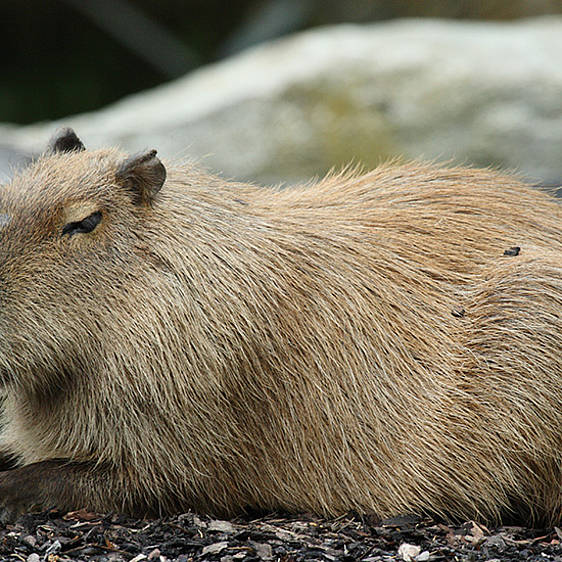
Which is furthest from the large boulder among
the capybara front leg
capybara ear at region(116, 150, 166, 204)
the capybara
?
the capybara front leg

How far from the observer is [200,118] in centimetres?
1060

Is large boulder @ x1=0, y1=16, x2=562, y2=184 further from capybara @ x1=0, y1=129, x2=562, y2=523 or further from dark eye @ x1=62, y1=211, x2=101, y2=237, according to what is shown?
dark eye @ x1=62, y1=211, x2=101, y2=237

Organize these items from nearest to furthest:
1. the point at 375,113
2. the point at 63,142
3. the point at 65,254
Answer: the point at 65,254
the point at 63,142
the point at 375,113

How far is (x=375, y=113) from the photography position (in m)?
10.8

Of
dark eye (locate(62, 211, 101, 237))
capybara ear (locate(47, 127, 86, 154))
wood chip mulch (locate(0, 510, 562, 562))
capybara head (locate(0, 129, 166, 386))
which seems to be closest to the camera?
wood chip mulch (locate(0, 510, 562, 562))

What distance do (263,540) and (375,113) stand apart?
7621mm

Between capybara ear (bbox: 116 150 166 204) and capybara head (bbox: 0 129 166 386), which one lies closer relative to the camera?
capybara head (bbox: 0 129 166 386)

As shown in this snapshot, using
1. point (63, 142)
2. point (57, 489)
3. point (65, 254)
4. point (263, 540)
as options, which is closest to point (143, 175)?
point (65, 254)

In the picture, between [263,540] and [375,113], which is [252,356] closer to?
[263,540]

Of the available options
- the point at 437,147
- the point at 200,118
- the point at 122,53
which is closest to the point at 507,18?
the point at 437,147

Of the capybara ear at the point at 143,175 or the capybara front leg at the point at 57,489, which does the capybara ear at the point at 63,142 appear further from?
the capybara front leg at the point at 57,489

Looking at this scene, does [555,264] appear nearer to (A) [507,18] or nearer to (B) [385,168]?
(B) [385,168]

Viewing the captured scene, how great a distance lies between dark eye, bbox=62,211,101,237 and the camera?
401 centimetres

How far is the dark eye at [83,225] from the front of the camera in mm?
4009
